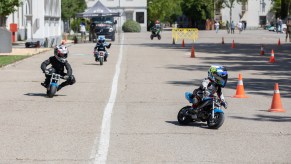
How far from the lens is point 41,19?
5069 cm

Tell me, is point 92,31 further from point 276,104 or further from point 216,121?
point 216,121

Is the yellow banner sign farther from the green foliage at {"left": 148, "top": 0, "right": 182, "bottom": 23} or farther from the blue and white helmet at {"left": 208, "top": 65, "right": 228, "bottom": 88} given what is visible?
the green foliage at {"left": 148, "top": 0, "right": 182, "bottom": 23}

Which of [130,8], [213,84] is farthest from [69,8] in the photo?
[213,84]

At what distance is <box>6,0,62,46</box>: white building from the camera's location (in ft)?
166

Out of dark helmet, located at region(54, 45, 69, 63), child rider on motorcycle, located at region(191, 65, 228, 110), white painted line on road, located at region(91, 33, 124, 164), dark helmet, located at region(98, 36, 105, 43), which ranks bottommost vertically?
white painted line on road, located at region(91, 33, 124, 164)

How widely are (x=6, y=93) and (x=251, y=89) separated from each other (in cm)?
626

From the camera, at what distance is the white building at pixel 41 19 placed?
166ft

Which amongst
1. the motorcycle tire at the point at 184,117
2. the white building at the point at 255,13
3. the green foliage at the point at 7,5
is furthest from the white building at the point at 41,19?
the white building at the point at 255,13

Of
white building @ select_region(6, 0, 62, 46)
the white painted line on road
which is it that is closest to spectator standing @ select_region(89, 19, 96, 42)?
white building @ select_region(6, 0, 62, 46)

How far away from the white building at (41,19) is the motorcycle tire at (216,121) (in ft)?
127

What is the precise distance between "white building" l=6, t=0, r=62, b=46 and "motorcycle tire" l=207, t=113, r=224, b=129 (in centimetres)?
3877

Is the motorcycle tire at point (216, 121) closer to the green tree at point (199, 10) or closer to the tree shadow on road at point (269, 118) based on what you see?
the tree shadow on road at point (269, 118)

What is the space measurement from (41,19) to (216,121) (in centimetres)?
4007

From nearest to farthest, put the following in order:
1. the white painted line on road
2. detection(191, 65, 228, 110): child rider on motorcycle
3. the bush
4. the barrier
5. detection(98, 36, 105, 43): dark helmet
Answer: the white painted line on road → detection(191, 65, 228, 110): child rider on motorcycle → detection(98, 36, 105, 43): dark helmet → the barrier → the bush
